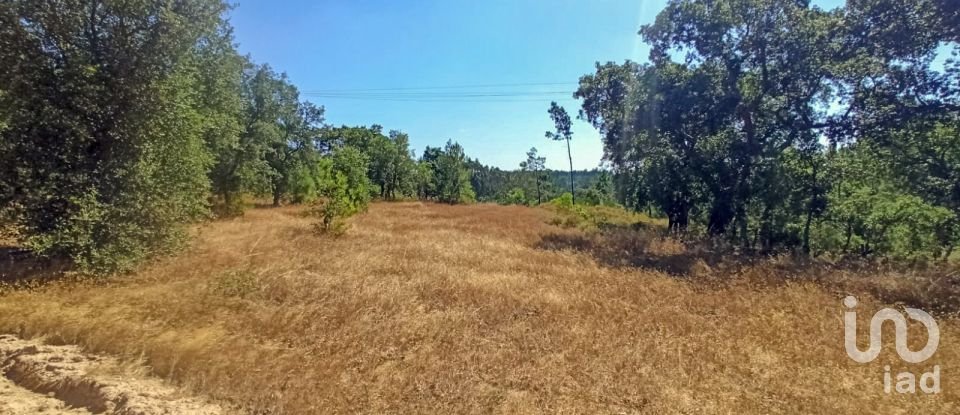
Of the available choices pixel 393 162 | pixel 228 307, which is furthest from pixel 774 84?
pixel 393 162

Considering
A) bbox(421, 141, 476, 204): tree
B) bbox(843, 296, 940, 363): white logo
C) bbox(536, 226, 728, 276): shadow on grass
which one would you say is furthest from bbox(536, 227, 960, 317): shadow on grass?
bbox(421, 141, 476, 204): tree

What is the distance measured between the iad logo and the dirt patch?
8.24 metres

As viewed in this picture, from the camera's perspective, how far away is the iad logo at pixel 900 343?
495cm

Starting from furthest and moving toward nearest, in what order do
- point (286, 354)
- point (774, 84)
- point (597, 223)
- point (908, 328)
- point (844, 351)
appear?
point (597, 223) → point (774, 84) → point (908, 328) → point (844, 351) → point (286, 354)

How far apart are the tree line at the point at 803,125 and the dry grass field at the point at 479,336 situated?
752 centimetres

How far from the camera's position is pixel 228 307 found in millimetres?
6996

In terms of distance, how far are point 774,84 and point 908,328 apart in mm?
13173

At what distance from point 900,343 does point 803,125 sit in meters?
13.2

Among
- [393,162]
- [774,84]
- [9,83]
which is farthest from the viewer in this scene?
[393,162]

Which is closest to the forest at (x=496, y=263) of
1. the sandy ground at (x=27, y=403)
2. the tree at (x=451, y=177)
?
the sandy ground at (x=27, y=403)

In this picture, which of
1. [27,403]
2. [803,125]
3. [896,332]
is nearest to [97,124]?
[27,403]

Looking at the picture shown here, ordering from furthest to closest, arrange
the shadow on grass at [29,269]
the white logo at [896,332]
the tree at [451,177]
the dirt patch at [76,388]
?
the tree at [451,177] → the shadow on grass at [29,269] → the white logo at [896,332] → the dirt patch at [76,388]

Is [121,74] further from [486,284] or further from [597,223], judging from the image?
[597,223]

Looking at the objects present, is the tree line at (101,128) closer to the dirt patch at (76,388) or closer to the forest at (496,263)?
the forest at (496,263)
